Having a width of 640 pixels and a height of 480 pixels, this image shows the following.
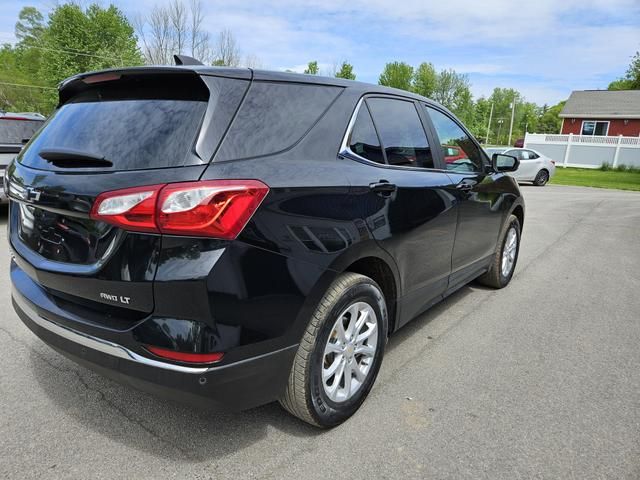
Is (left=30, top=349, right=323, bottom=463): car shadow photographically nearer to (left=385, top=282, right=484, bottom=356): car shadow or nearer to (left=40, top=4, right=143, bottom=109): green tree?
(left=385, top=282, right=484, bottom=356): car shadow

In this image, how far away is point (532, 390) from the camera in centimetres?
290

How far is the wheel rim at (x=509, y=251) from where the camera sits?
4844mm

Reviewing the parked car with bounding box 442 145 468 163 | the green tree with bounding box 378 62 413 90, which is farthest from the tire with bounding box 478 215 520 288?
the green tree with bounding box 378 62 413 90

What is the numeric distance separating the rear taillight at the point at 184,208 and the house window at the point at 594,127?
41965 millimetres

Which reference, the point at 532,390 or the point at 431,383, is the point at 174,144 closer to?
the point at 431,383

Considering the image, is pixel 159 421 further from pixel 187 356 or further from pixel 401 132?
pixel 401 132

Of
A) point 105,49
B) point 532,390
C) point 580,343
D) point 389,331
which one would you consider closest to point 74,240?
point 389,331

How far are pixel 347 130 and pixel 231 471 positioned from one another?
176cm

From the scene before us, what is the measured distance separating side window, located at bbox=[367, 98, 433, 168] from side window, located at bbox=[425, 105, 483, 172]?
302 mm

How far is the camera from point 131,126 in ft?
6.85

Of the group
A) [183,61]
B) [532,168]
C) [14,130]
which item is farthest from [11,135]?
[532,168]

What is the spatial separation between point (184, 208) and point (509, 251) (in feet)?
13.5

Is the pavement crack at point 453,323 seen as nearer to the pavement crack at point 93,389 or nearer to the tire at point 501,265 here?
the tire at point 501,265

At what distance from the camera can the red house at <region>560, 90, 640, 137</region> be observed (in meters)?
35.1
